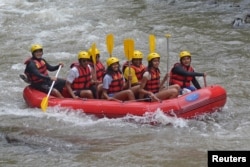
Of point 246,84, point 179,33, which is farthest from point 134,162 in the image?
point 179,33

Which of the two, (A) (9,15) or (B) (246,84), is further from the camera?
(A) (9,15)

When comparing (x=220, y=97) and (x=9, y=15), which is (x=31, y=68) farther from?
(x=9, y=15)

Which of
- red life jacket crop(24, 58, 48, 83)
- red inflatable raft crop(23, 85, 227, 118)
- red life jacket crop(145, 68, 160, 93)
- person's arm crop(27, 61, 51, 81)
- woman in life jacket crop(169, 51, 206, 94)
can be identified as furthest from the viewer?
red life jacket crop(24, 58, 48, 83)

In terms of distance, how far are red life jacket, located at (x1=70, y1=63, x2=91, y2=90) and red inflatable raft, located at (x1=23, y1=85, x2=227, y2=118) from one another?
0.43m

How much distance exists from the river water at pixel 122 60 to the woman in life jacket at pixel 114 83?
460 mm

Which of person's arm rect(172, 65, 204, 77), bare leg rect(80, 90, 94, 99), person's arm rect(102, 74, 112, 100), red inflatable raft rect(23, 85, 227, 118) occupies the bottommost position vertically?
red inflatable raft rect(23, 85, 227, 118)

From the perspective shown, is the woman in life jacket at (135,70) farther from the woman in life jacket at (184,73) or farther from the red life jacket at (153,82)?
the woman in life jacket at (184,73)

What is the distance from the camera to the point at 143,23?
15.9m

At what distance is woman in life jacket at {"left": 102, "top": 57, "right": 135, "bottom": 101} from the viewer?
27.2 feet

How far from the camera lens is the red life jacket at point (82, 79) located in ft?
28.5

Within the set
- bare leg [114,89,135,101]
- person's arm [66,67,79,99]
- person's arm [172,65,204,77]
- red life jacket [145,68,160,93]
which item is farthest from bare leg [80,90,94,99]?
person's arm [172,65,204,77]

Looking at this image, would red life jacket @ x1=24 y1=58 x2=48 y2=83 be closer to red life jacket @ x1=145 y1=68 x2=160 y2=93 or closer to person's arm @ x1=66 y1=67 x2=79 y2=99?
person's arm @ x1=66 y1=67 x2=79 y2=99

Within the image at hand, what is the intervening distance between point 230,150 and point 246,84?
12.2 ft

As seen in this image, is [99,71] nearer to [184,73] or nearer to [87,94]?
[87,94]
